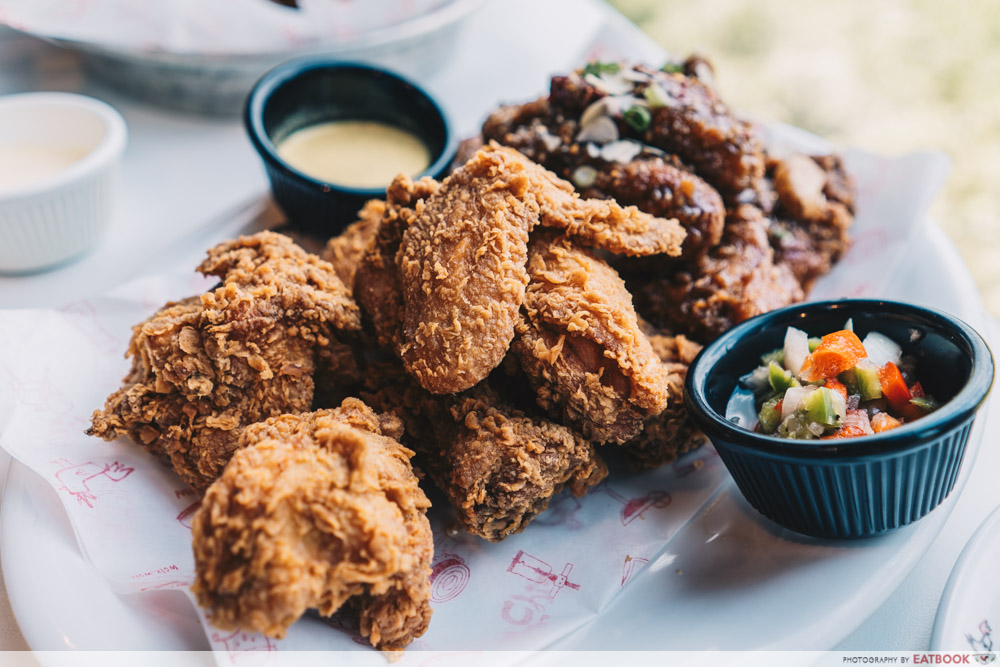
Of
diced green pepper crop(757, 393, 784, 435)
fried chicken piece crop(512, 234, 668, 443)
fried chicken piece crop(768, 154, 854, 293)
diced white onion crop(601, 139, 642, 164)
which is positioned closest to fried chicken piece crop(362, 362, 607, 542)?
fried chicken piece crop(512, 234, 668, 443)

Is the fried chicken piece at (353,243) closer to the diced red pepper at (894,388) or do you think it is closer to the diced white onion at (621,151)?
the diced white onion at (621,151)

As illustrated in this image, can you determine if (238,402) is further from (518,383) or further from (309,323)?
(518,383)

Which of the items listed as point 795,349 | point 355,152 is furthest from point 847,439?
point 355,152

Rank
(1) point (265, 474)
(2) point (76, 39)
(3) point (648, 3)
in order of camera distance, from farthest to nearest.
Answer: (3) point (648, 3) → (2) point (76, 39) → (1) point (265, 474)

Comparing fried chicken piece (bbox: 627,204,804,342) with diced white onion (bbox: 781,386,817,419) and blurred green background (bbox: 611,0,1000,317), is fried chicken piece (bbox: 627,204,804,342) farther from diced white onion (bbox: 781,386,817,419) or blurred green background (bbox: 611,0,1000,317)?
blurred green background (bbox: 611,0,1000,317)

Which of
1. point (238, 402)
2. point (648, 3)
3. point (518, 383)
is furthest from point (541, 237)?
point (648, 3)
